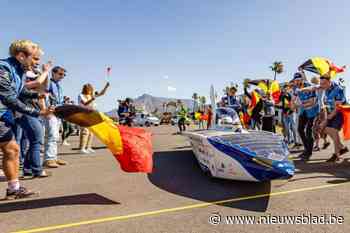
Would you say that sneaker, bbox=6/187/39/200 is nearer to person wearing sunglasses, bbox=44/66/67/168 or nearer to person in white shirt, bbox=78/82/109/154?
person wearing sunglasses, bbox=44/66/67/168

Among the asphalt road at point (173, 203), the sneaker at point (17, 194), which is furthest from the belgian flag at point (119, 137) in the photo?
the sneaker at point (17, 194)

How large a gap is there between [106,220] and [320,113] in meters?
5.59

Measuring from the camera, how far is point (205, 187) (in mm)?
4023

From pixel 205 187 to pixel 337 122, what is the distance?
12.6ft

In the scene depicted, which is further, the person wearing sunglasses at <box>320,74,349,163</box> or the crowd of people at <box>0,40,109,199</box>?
the person wearing sunglasses at <box>320,74,349,163</box>

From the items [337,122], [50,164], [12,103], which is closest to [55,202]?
[12,103]

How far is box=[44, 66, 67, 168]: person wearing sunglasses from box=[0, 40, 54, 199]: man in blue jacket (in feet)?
6.52

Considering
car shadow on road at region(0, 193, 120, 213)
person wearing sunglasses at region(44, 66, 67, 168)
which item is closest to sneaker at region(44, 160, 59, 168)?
person wearing sunglasses at region(44, 66, 67, 168)

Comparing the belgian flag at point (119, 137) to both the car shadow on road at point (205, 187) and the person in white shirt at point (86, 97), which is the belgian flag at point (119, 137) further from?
the person in white shirt at point (86, 97)

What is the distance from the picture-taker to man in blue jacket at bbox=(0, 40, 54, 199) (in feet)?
10.6

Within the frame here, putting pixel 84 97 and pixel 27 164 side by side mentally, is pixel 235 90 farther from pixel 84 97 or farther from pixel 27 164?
pixel 27 164

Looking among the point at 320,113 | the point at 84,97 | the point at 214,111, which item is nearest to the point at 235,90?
the point at 214,111

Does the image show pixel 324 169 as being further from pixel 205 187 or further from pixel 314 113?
pixel 205 187

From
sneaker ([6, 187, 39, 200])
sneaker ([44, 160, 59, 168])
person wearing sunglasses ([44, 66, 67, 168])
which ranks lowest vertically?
sneaker ([44, 160, 59, 168])
